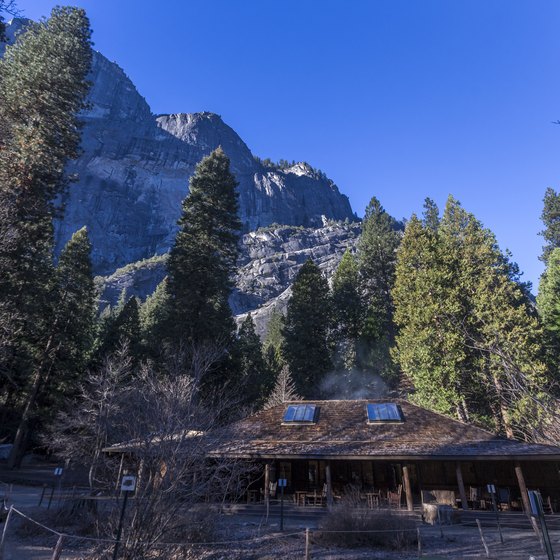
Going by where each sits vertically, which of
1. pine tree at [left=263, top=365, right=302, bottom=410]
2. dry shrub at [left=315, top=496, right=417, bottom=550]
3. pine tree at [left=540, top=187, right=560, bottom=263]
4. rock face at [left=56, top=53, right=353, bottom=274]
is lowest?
dry shrub at [left=315, top=496, right=417, bottom=550]

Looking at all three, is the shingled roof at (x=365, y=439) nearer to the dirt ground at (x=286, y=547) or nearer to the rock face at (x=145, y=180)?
the dirt ground at (x=286, y=547)

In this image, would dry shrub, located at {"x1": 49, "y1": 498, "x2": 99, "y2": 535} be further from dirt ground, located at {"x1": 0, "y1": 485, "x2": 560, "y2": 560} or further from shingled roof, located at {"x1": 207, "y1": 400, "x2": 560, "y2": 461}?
shingled roof, located at {"x1": 207, "y1": 400, "x2": 560, "y2": 461}

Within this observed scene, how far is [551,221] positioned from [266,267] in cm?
7627

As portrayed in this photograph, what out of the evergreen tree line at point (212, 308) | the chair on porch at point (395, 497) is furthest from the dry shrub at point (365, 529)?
the chair on porch at point (395, 497)

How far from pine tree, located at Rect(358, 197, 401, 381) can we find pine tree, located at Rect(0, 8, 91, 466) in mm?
29081

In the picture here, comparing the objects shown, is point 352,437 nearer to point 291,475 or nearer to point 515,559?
point 291,475

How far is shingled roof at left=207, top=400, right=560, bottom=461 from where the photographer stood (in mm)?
15469

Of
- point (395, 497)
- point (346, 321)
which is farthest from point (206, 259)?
point (346, 321)

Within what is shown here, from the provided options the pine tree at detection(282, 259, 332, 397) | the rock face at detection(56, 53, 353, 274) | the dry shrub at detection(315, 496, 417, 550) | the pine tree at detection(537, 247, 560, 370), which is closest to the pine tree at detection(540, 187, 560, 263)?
the pine tree at detection(537, 247, 560, 370)

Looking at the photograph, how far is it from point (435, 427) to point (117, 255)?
116 m

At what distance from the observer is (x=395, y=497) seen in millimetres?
17938

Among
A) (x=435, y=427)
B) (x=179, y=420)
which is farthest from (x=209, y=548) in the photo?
(x=435, y=427)

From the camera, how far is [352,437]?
1791 centimetres

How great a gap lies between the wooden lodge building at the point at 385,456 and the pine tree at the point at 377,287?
16.2 metres
